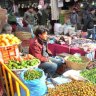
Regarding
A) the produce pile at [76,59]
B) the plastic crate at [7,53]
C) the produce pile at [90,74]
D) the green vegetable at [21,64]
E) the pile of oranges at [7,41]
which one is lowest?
the produce pile at [90,74]

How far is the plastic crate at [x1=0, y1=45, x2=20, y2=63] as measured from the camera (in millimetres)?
5531

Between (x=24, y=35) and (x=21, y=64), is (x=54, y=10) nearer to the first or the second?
(x=24, y=35)

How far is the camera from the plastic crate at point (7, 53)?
18.1 ft

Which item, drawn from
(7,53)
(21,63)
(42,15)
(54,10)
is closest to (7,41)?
(7,53)

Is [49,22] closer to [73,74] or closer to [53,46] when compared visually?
[53,46]

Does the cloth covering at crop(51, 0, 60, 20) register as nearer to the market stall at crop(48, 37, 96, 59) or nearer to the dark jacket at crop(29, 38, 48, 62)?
the market stall at crop(48, 37, 96, 59)

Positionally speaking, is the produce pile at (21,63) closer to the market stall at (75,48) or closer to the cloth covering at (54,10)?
the market stall at (75,48)

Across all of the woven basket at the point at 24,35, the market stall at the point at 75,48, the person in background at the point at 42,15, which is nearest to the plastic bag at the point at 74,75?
the market stall at the point at 75,48

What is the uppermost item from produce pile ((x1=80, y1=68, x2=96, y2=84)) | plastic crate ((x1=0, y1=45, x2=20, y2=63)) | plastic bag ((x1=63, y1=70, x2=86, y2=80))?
plastic crate ((x1=0, y1=45, x2=20, y2=63))

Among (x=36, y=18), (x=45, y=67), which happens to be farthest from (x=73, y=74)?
(x=36, y=18)

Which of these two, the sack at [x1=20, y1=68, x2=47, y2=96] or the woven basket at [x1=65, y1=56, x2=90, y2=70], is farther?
the woven basket at [x1=65, y1=56, x2=90, y2=70]

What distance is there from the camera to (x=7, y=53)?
5609 millimetres

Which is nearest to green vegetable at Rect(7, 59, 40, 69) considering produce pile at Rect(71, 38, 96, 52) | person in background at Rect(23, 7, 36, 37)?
produce pile at Rect(71, 38, 96, 52)

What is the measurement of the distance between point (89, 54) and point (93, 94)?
2874mm
